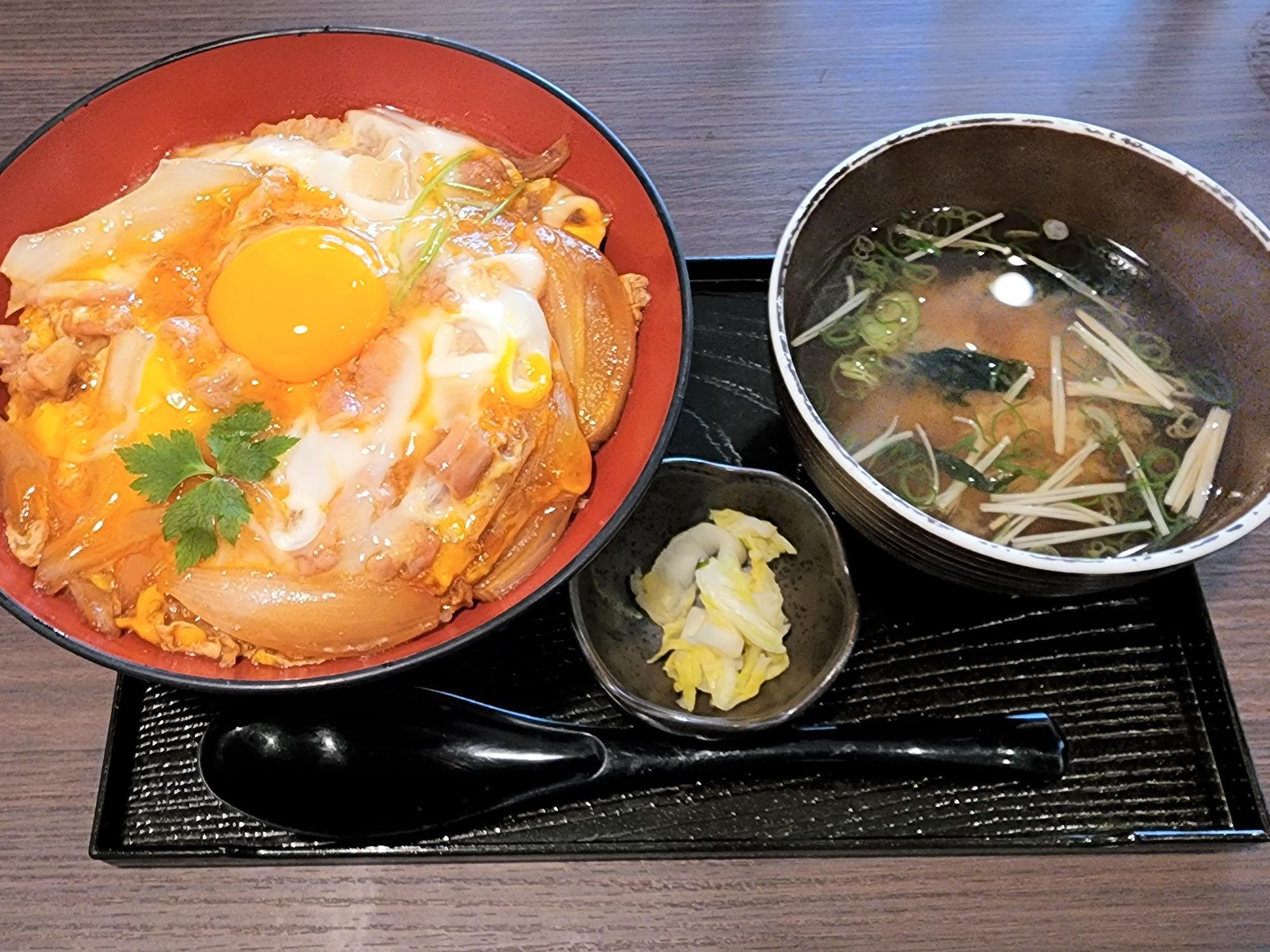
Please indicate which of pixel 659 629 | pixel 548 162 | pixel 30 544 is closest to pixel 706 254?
pixel 548 162

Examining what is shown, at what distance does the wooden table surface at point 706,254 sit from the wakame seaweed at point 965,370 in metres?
0.52

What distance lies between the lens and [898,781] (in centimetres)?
154

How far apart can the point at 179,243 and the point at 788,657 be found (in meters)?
1.27

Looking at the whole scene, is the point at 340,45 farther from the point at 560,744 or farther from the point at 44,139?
the point at 560,744

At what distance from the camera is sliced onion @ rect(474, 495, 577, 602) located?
146 cm

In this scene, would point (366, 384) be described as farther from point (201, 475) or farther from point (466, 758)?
point (466, 758)

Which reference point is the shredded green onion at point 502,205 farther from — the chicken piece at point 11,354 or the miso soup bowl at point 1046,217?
the chicken piece at point 11,354

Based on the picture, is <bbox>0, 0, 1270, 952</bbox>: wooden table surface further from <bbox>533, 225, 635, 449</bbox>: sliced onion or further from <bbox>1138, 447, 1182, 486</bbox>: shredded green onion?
<bbox>533, 225, 635, 449</bbox>: sliced onion

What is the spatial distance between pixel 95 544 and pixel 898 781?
1318 millimetres

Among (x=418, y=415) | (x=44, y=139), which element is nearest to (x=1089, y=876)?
(x=418, y=415)

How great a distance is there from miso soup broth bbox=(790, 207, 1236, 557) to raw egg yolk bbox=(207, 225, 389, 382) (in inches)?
29.3

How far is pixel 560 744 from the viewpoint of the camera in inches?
58.4

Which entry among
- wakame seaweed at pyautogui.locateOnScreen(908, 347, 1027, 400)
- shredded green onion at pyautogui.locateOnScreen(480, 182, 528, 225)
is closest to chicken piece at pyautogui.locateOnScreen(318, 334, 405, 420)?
shredded green onion at pyautogui.locateOnScreen(480, 182, 528, 225)

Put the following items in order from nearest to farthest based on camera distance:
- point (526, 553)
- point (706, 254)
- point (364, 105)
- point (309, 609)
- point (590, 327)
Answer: point (309, 609), point (526, 553), point (590, 327), point (364, 105), point (706, 254)
